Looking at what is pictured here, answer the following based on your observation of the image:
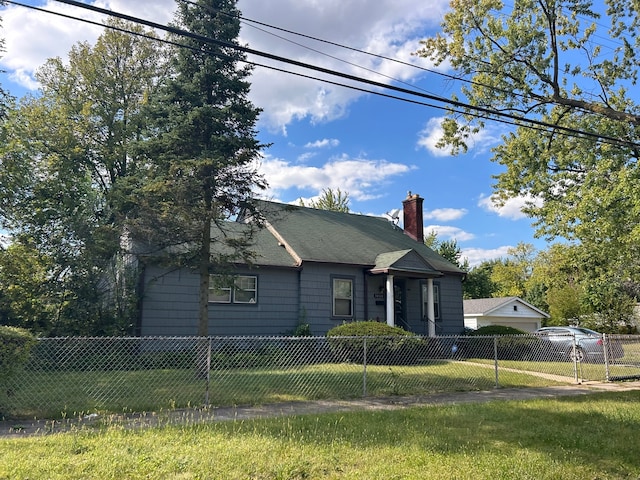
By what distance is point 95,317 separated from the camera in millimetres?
13766

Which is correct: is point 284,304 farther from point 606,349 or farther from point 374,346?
point 606,349

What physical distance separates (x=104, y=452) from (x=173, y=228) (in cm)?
698

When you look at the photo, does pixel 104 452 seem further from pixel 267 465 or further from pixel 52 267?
pixel 52 267

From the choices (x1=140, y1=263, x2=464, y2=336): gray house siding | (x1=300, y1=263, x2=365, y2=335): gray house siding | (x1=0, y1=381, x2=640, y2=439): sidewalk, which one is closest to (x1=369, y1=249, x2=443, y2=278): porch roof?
(x1=140, y1=263, x2=464, y2=336): gray house siding

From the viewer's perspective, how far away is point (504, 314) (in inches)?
1131

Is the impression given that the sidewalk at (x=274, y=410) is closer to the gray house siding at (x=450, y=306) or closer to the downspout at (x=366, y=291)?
the downspout at (x=366, y=291)

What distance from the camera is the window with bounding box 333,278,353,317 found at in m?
17.8

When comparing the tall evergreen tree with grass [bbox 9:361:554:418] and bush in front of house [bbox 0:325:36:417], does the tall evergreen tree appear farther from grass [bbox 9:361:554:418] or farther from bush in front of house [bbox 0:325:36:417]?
bush in front of house [bbox 0:325:36:417]

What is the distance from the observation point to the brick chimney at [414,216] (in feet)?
76.1

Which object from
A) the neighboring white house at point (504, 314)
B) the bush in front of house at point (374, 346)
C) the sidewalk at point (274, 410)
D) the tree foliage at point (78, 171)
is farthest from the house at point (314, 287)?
the neighboring white house at point (504, 314)

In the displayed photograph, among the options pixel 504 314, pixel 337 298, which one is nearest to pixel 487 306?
pixel 504 314

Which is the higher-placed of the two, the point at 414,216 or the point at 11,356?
the point at 414,216

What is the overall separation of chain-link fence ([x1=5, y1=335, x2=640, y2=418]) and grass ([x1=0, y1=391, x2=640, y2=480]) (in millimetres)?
1930

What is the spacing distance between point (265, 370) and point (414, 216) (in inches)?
547
